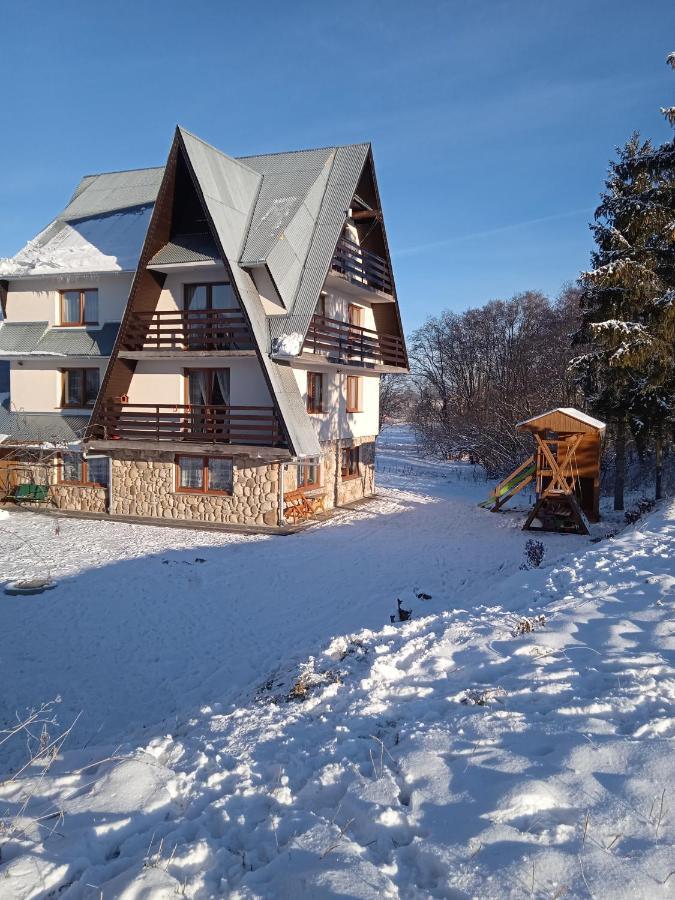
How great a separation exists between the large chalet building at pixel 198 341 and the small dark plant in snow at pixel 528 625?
31.9 ft

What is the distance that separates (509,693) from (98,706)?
5120mm

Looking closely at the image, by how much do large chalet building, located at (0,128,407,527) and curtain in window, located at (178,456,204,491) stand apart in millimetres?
46

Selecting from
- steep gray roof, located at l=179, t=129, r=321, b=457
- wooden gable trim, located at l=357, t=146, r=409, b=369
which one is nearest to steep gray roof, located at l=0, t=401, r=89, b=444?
steep gray roof, located at l=179, t=129, r=321, b=457

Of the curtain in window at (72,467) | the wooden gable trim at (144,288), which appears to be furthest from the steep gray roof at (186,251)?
the curtain in window at (72,467)

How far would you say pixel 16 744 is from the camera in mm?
6504

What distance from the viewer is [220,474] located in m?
17.4

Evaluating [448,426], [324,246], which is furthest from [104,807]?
[448,426]

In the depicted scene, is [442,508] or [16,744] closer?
[16,744]

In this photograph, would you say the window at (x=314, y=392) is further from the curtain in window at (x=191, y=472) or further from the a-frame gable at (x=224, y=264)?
the curtain in window at (x=191, y=472)

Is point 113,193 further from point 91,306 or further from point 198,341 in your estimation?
point 198,341

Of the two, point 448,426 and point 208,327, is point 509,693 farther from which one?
point 448,426

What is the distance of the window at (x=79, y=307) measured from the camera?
746 inches

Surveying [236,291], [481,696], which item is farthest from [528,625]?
[236,291]

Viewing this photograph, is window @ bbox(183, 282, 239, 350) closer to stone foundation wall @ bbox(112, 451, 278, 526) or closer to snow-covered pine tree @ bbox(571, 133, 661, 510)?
stone foundation wall @ bbox(112, 451, 278, 526)
